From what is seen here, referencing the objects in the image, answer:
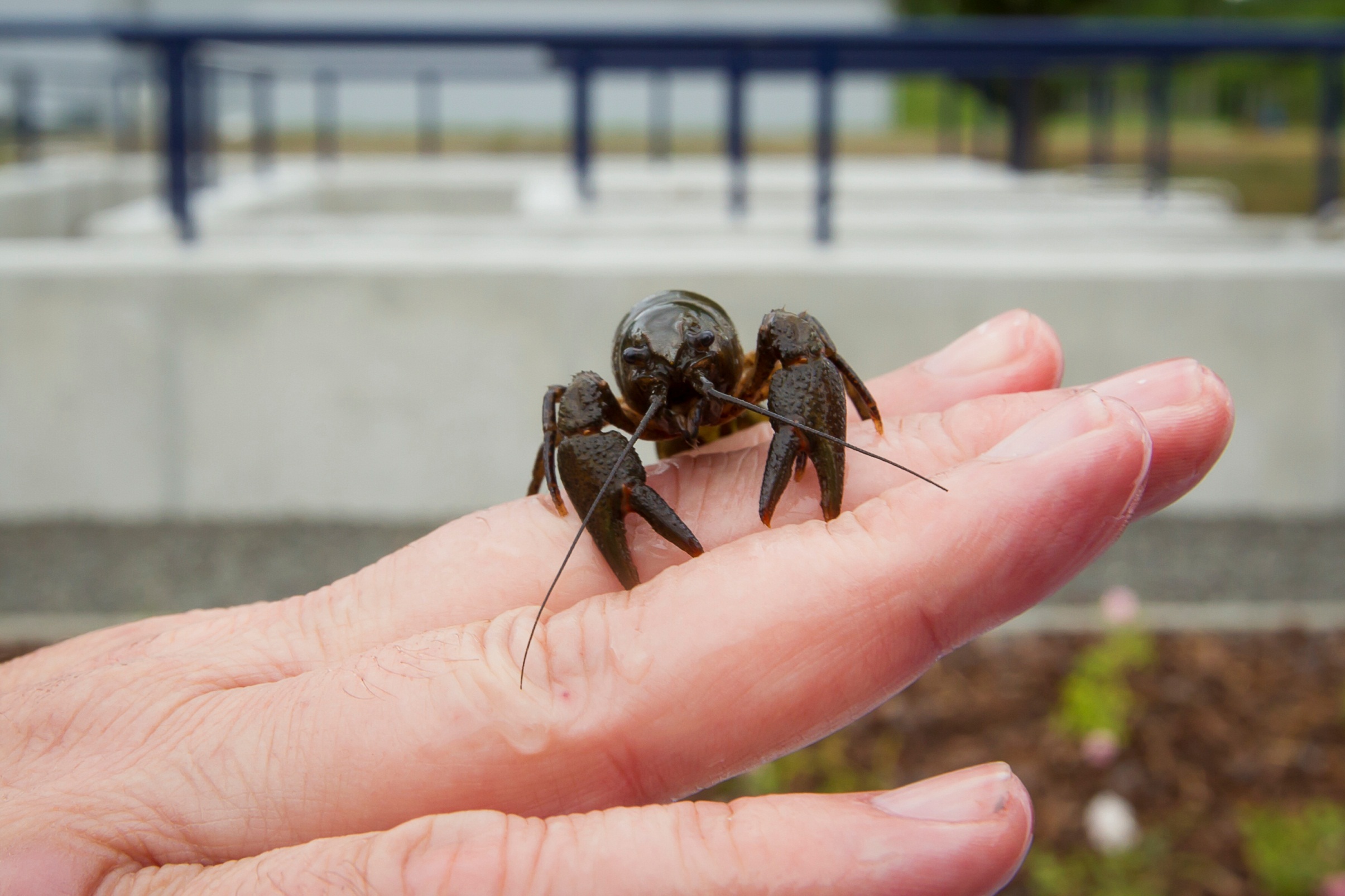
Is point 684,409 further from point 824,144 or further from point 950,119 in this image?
point 950,119

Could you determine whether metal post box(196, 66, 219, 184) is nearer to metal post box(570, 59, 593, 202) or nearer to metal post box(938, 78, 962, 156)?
metal post box(570, 59, 593, 202)

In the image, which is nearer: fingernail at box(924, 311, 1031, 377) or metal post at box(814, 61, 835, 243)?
fingernail at box(924, 311, 1031, 377)

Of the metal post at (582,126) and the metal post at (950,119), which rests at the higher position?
the metal post at (950,119)

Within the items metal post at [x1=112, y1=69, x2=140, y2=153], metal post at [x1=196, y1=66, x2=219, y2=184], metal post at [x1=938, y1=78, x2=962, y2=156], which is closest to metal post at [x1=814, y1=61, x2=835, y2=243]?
metal post at [x1=196, y1=66, x2=219, y2=184]

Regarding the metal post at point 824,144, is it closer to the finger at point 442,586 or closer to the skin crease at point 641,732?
the finger at point 442,586

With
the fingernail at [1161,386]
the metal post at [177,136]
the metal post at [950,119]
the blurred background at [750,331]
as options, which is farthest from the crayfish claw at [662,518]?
the metal post at [950,119]

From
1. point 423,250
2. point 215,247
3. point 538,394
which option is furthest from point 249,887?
point 215,247

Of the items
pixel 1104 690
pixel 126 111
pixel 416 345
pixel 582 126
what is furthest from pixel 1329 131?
pixel 126 111
